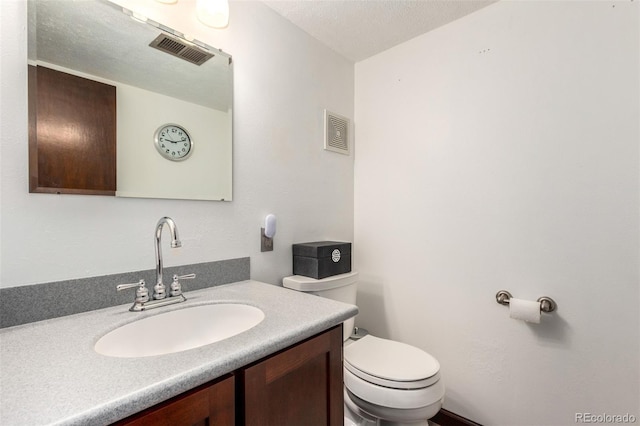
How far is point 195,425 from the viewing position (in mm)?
569

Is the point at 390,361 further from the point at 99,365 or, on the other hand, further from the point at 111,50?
the point at 111,50

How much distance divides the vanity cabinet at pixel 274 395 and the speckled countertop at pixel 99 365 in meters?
0.03

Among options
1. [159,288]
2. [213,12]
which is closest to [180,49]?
[213,12]

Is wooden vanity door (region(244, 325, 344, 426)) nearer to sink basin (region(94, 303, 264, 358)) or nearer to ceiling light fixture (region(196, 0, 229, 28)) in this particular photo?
sink basin (region(94, 303, 264, 358))

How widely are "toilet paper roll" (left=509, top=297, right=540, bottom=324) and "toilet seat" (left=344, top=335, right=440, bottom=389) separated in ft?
1.36

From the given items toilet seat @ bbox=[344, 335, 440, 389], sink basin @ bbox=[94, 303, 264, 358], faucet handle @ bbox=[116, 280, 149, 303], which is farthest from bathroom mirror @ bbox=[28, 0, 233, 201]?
toilet seat @ bbox=[344, 335, 440, 389]

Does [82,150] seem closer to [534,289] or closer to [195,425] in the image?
[195,425]

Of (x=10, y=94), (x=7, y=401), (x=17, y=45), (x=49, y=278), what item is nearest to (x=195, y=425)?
(x=7, y=401)

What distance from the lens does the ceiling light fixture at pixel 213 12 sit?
1.10 m

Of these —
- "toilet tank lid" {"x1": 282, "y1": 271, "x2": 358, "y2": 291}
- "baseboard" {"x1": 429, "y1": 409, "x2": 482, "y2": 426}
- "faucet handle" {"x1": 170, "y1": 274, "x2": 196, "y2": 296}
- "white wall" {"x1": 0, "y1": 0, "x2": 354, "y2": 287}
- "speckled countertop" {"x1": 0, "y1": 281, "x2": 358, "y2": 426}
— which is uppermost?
"white wall" {"x1": 0, "y1": 0, "x2": 354, "y2": 287}

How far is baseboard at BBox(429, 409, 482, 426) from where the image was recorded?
150 cm

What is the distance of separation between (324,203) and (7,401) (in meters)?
1.42

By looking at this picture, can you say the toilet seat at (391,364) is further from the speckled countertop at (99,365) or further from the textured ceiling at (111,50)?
the textured ceiling at (111,50)

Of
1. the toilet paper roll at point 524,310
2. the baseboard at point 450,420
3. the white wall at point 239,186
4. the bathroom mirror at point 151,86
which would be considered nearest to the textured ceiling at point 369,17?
the white wall at point 239,186
